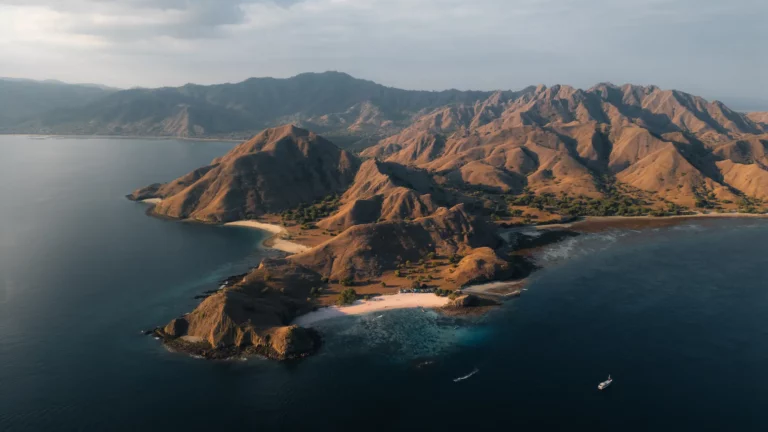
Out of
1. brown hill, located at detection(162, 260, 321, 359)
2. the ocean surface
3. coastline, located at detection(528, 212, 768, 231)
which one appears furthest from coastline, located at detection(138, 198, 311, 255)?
coastline, located at detection(528, 212, 768, 231)

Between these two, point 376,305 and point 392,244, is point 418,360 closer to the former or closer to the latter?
point 376,305

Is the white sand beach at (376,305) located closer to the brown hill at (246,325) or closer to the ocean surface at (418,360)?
the brown hill at (246,325)

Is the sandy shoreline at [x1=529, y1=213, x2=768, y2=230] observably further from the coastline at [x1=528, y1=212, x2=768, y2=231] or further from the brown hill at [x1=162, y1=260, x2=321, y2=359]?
the brown hill at [x1=162, y1=260, x2=321, y2=359]

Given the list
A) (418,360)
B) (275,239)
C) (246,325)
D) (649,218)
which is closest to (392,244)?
(275,239)

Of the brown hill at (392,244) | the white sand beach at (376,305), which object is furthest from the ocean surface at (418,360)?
the brown hill at (392,244)

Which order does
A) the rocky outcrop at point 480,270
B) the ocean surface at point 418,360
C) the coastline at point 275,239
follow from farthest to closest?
the coastline at point 275,239 < the rocky outcrop at point 480,270 < the ocean surface at point 418,360

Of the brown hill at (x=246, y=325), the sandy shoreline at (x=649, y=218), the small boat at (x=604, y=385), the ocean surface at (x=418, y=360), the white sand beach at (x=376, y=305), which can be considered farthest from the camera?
the sandy shoreline at (x=649, y=218)
